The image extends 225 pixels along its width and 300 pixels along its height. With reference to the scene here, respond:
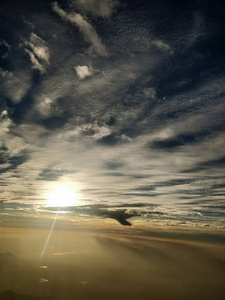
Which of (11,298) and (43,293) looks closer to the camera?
(11,298)
